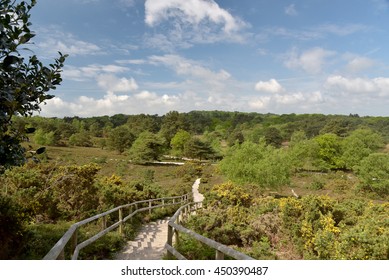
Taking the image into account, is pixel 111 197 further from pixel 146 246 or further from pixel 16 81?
pixel 16 81

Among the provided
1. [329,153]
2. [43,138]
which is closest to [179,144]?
[43,138]

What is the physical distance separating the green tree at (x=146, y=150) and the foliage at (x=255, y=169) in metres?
26.6

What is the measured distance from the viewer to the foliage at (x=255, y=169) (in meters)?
29.4

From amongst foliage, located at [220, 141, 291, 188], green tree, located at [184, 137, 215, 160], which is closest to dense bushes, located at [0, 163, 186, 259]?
foliage, located at [220, 141, 291, 188]

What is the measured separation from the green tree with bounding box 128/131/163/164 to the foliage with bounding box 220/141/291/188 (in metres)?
26.6

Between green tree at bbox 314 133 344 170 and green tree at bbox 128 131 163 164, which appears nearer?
green tree at bbox 128 131 163 164

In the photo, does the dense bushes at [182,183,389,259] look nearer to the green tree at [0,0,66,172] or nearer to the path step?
the path step

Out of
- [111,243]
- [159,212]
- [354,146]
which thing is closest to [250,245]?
[111,243]

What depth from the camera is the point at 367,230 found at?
689 centimetres

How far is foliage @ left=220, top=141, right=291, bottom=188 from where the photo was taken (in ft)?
96.5

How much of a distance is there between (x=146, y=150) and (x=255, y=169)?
31.4 metres

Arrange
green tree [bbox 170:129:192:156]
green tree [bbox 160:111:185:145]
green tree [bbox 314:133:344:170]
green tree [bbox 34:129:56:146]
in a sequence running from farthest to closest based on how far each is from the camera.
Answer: green tree [bbox 160:111:185:145]
green tree [bbox 170:129:192:156]
green tree [bbox 34:129:56:146]
green tree [bbox 314:133:344:170]

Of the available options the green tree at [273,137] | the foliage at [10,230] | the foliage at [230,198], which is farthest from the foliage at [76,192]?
the green tree at [273,137]
